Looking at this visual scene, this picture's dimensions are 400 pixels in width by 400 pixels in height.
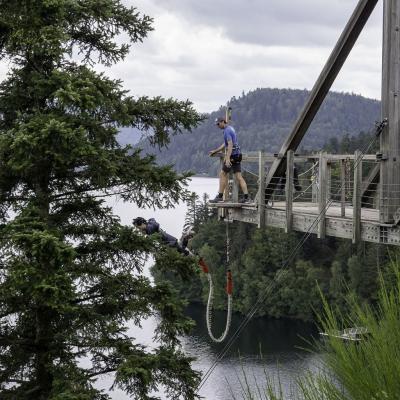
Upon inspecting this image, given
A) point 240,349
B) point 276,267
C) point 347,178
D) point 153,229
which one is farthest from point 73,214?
point 276,267

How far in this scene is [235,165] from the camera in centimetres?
1230

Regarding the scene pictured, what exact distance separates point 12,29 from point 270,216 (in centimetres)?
506

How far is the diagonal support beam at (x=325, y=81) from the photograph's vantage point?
11.1 metres

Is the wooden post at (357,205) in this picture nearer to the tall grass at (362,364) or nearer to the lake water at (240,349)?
the tall grass at (362,364)

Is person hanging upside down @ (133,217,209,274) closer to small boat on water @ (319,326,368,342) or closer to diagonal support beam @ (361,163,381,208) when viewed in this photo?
diagonal support beam @ (361,163,381,208)

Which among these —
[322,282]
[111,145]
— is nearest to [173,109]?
[111,145]

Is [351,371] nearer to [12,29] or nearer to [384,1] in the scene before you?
[12,29]

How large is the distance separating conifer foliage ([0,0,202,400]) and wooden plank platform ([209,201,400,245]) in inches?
90.8

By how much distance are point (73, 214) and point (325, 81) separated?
4.65 meters

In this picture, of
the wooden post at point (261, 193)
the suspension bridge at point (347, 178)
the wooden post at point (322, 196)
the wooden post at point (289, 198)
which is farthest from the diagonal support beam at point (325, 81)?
the wooden post at point (322, 196)

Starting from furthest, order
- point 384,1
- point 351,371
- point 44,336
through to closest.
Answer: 1. point 384,1
2. point 44,336
3. point 351,371

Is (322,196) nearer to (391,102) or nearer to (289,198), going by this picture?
(289,198)

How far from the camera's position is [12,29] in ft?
29.3

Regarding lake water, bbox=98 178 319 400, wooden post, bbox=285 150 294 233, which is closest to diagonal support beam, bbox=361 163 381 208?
wooden post, bbox=285 150 294 233
